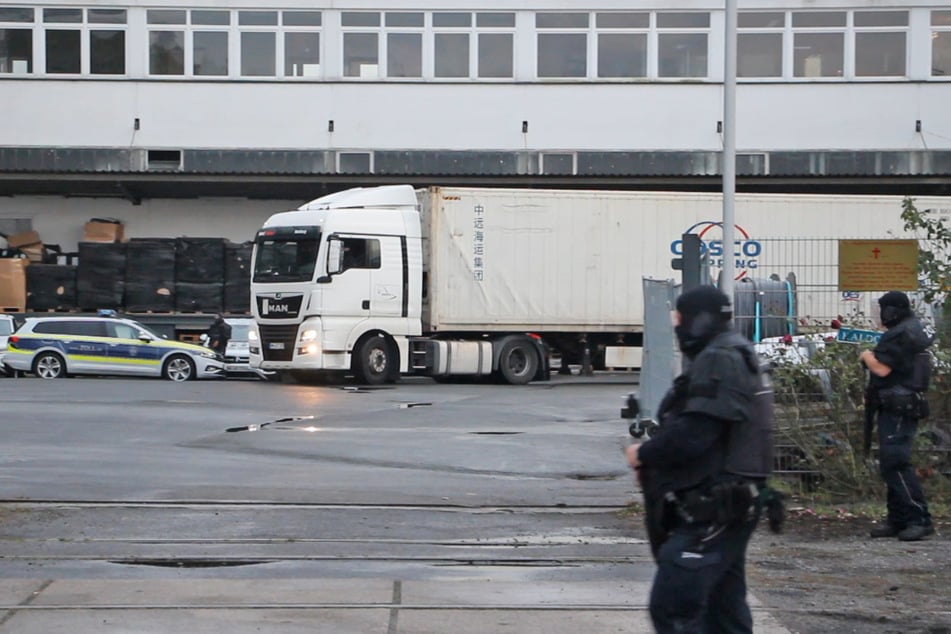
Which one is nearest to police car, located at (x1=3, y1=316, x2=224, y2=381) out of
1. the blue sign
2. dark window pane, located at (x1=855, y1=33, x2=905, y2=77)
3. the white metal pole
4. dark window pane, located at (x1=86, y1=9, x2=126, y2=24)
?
dark window pane, located at (x1=86, y1=9, x2=126, y2=24)

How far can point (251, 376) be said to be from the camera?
2784 centimetres

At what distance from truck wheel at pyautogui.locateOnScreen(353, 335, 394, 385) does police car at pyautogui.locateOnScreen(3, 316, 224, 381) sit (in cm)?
421

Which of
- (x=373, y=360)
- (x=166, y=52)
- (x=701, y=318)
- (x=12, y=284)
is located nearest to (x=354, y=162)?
(x=166, y=52)

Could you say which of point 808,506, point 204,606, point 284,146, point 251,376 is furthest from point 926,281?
point 284,146

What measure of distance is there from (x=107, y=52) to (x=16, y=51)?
7.81ft

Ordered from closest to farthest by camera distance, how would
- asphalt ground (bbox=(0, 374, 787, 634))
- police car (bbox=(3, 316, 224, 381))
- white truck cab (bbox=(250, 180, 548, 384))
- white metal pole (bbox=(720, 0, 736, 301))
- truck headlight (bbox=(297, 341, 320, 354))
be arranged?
asphalt ground (bbox=(0, 374, 787, 634)), white metal pole (bbox=(720, 0, 736, 301)), truck headlight (bbox=(297, 341, 320, 354)), white truck cab (bbox=(250, 180, 548, 384)), police car (bbox=(3, 316, 224, 381))

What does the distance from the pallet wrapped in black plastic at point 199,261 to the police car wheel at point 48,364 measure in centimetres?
577

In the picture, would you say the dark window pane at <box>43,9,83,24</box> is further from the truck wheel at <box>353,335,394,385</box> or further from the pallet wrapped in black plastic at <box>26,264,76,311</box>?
the truck wheel at <box>353,335,394,385</box>

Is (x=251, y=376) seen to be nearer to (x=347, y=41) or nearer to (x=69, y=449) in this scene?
(x=347, y=41)

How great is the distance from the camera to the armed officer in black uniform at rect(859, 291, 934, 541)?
8570 mm

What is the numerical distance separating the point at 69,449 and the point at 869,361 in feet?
27.4

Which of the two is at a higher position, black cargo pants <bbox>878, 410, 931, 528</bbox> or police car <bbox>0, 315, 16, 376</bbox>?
police car <bbox>0, 315, 16, 376</bbox>

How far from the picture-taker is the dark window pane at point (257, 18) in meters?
33.4

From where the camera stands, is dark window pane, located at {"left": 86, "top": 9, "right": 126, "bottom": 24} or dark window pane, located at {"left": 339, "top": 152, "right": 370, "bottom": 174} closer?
dark window pane, located at {"left": 339, "top": 152, "right": 370, "bottom": 174}
